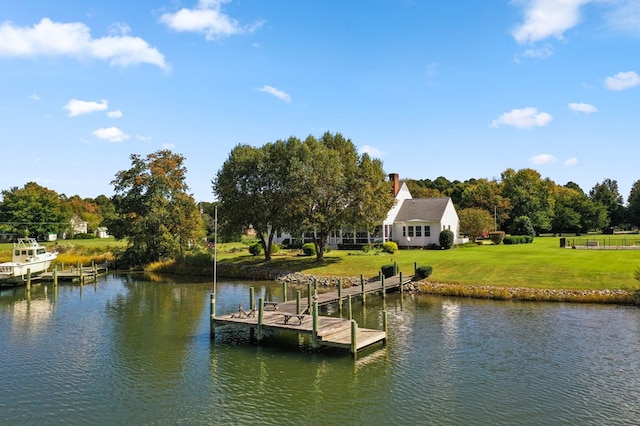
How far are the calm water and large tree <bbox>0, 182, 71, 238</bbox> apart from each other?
75932 mm

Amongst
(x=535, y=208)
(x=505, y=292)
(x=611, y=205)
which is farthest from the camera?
(x=611, y=205)

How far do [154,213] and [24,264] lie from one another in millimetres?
14259

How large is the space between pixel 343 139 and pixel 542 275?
24.0m

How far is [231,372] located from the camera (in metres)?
18.7

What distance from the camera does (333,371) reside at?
18.7 meters

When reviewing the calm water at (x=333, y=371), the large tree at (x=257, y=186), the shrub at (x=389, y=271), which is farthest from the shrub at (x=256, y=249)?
the calm water at (x=333, y=371)

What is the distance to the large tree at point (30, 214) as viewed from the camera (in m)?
94.4

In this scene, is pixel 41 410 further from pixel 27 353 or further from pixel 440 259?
pixel 440 259

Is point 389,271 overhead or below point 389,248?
below

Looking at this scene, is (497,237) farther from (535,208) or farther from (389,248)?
(535,208)

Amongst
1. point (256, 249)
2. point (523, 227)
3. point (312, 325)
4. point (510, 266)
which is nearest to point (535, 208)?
point (523, 227)

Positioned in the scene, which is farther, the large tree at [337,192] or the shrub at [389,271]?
the large tree at [337,192]

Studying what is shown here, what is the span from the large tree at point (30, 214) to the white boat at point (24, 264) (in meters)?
50.9

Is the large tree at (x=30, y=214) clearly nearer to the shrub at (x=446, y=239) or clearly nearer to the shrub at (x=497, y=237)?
the shrub at (x=446, y=239)
